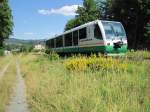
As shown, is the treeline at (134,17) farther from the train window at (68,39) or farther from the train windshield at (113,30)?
the train windshield at (113,30)

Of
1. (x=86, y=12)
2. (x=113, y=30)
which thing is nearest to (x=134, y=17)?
(x=86, y=12)

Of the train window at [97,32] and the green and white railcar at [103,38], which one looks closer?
the green and white railcar at [103,38]

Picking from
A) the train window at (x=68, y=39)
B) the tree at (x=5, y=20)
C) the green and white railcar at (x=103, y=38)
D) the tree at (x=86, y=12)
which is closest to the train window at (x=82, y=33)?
the green and white railcar at (x=103, y=38)

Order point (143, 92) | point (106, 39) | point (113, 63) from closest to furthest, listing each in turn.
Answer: point (143, 92), point (113, 63), point (106, 39)

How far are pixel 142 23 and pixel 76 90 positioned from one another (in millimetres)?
58250

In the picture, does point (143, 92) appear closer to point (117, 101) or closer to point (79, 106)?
point (117, 101)

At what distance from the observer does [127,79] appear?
442 inches

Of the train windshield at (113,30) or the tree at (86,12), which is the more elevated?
the tree at (86,12)

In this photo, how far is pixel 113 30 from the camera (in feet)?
→ 86.3

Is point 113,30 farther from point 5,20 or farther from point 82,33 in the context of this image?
point 5,20

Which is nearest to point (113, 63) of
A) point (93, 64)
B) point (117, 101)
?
point (93, 64)

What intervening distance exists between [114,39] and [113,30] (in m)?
1.04

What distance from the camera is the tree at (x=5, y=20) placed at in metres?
62.7

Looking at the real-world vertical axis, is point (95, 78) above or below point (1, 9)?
below
